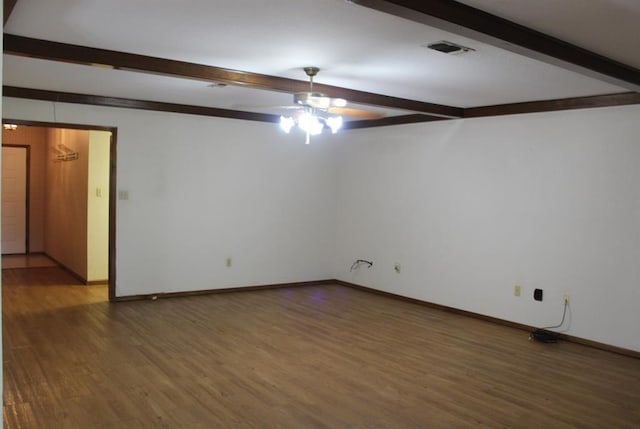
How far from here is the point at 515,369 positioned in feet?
14.2

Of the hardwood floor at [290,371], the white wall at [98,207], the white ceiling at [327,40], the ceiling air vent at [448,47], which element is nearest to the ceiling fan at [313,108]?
the white ceiling at [327,40]

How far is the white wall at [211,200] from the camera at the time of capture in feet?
20.9

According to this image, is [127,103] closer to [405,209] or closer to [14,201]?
[405,209]

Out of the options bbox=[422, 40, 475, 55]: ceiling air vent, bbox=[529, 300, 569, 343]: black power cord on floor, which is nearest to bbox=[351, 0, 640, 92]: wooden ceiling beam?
bbox=[422, 40, 475, 55]: ceiling air vent

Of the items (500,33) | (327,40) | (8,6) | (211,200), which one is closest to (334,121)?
(327,40)

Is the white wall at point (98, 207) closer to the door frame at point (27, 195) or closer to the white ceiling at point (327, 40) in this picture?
the white ceiling at point (327, 40)

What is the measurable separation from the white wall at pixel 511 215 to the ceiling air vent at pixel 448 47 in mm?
2243

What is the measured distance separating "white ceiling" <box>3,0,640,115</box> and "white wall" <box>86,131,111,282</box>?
81.8 inches

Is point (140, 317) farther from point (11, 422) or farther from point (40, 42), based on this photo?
point (40, 42)

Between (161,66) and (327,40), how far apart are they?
1.40m

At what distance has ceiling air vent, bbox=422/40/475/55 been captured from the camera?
3346 millimetres

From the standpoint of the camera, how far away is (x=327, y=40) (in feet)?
11.0

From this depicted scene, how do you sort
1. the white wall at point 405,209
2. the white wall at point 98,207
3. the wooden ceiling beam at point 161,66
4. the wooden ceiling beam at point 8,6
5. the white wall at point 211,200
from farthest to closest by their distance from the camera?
1. the white wall at point 98,207
2. the white wall at point 211,200
3. the white wall at point 405,209
4. the wooden ceiling beam at point 161,66
5. the wooden ceiling beam at point 8,6

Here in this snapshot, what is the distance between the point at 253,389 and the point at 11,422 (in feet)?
4.85
